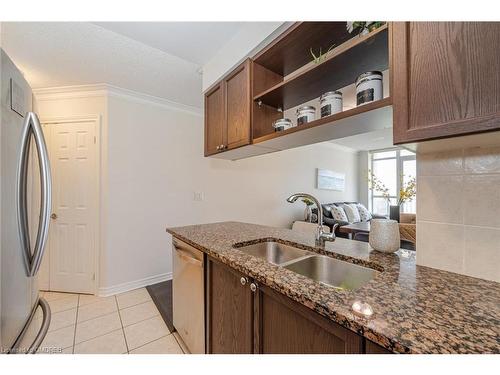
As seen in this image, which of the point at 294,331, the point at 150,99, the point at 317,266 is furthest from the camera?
the point at 150,99

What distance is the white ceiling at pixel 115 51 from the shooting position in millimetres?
1607

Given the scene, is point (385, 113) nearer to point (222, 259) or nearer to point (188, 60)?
point (222, 259)

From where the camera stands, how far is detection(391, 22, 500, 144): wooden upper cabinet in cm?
60

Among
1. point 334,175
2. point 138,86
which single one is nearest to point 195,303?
point 138,86

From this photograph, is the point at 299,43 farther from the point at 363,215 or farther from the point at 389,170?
the point at 389,170

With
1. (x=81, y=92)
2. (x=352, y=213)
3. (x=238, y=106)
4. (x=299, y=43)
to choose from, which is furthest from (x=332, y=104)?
(x=352, y=213)

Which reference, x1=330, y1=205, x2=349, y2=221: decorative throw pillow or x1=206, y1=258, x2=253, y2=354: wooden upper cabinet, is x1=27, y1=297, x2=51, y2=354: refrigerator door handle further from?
x1=330, y1=205, x2=349, y2=221: decorative throw pillow

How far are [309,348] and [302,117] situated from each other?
1.12 m

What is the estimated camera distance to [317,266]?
50.4 inches

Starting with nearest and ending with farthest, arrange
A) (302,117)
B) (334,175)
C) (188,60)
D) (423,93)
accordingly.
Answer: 1. (423,93)
2. (302,117)
3. (188,60)
4. (334,175)

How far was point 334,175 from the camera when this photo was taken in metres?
5.64

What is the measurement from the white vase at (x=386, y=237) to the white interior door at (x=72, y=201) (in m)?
2.84

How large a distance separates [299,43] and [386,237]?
122 centimetres
